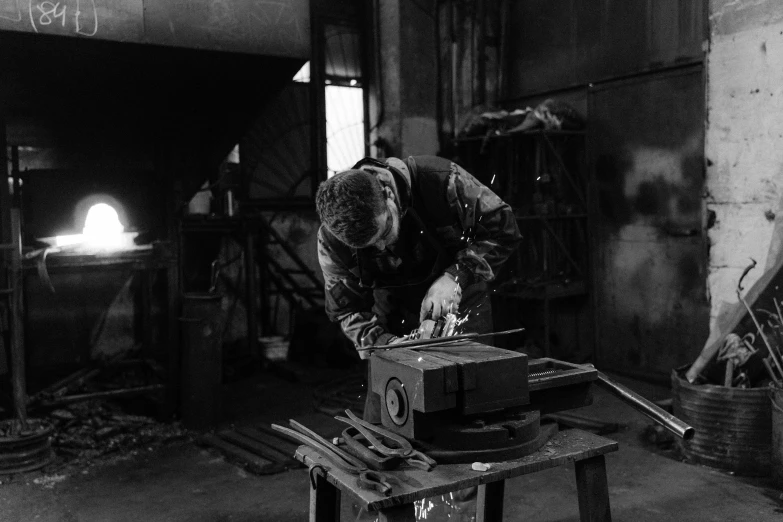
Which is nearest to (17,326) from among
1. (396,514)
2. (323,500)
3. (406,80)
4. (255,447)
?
(255,447)

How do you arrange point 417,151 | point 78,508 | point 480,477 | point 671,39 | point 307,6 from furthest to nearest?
point 417,151 → point 671,39 → point 307,6 → point 78,508 → point 480,477

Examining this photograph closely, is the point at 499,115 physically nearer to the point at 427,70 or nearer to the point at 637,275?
the point at 427,70

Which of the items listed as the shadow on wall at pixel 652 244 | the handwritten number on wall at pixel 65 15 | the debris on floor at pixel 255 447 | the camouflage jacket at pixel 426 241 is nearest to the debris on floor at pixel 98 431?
the debris on floor at pixel 255 447

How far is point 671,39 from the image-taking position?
5.46m

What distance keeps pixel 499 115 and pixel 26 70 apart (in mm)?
3676

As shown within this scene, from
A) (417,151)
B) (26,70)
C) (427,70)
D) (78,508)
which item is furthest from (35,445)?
(427,70)

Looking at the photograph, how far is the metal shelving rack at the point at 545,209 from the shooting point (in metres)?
6.09

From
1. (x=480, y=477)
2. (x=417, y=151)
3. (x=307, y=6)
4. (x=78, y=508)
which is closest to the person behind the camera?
(x=480, y=477)

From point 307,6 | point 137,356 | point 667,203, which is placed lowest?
point 137,356

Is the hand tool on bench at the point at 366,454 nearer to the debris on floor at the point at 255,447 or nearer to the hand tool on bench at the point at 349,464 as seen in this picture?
the hand tool on bench at the point at 349,464

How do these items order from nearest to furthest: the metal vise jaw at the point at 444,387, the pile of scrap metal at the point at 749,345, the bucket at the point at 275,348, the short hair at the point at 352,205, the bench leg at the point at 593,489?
the metal vise jaw at the point at 444,387 < the bench leg at the point at 593,489 < the short hair at the point at 352,205 < the pile of scrap metal at the point at 749,345 < the bucket at the point at 275,348

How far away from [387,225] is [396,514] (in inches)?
43.5

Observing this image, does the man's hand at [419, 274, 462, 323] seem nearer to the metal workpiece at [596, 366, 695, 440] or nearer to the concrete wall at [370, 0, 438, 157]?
the metal workpiece at [596, 366, 695, 440]

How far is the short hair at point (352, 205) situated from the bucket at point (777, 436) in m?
2.38
